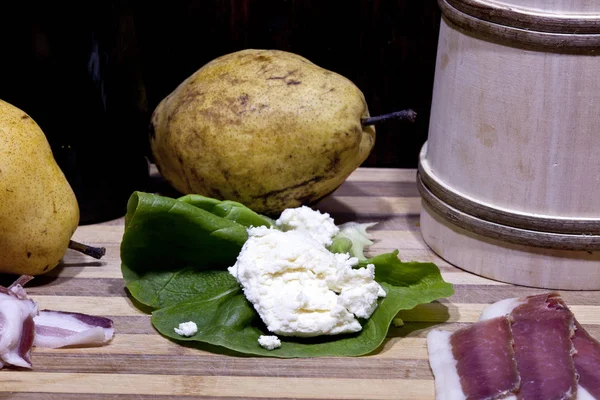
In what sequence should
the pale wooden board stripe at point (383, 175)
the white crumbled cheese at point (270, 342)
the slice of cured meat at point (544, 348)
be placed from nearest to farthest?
1. the slice of cured meat at point (544, 348)
2. the white crumbled cheese at point (270, 342)
3. the pale wooden board stripe at point (383, 175)

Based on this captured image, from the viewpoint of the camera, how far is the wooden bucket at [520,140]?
1.31 metres

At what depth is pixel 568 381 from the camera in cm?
114

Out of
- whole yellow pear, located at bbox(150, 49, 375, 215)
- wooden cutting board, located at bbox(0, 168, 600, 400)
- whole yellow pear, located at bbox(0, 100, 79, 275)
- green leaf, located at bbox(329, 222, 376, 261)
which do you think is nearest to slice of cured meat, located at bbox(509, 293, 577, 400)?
wooden cutting board, located at bbox(0, 168, 600, 400)

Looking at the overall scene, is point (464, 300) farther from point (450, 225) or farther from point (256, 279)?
point (256, 279)

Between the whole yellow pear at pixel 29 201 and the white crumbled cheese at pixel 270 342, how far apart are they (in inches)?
14.5

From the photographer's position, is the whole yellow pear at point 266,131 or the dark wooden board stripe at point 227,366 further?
the whole yellow pear at point 266,131

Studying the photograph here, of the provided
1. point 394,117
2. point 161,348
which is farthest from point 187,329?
point 394,117

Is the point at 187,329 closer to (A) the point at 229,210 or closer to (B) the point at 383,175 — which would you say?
(A) the point at 229,210

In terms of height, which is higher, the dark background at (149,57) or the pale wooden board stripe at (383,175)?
the dark background at (149,57)

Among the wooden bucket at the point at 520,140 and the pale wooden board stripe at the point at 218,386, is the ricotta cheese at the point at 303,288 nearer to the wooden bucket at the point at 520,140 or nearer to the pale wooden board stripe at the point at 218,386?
the pale wooden board stripe at the point at 218,386

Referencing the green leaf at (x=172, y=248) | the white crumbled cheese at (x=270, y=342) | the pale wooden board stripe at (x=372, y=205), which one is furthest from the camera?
the pale wooden board stripe at (x=372, y=205)

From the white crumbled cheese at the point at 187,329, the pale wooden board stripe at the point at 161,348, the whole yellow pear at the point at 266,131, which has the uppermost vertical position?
the whole yellow pear at the point at 266,131

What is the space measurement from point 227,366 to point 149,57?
807mm

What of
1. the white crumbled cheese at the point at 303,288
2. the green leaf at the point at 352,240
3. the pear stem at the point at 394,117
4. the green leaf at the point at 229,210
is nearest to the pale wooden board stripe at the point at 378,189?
the green leaf at the point at 352,240
